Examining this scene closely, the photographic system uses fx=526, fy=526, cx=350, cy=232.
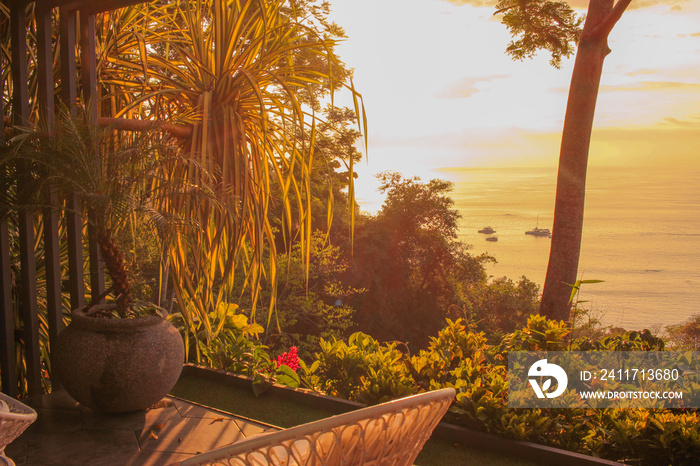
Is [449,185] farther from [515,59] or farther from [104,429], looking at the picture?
[104,429]

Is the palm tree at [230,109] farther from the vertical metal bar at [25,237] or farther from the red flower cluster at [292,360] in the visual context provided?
the red flower cluster at [292,360]

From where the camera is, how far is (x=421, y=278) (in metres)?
13.3

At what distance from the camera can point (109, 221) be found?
211 cm

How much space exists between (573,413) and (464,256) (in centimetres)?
1113

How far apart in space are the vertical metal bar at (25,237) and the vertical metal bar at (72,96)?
0.15 m

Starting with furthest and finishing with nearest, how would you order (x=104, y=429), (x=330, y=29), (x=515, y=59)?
(x=330, y=29)
(x=515, y=59)
(x=104, y=429)

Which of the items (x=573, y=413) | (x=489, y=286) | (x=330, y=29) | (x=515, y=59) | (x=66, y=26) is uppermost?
(x=330, y=29)

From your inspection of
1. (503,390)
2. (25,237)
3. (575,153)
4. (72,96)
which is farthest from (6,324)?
(575,153)

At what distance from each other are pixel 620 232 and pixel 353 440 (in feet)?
50.4

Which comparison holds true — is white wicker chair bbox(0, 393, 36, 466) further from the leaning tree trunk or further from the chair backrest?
the leaning tree trunk

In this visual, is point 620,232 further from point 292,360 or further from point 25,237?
point 25,237

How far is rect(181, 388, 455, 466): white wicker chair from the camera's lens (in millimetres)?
907

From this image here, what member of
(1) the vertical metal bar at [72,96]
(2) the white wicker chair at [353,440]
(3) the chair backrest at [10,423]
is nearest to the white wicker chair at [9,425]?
(3) the chair backrest at [10,423]

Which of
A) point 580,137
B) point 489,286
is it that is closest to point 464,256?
point 489,286
